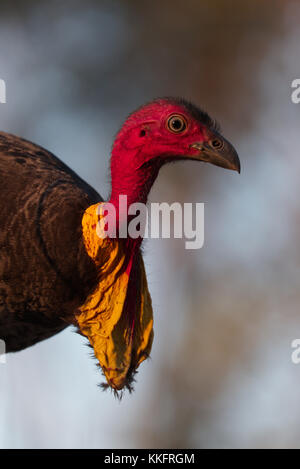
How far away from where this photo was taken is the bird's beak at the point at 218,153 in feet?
8.38

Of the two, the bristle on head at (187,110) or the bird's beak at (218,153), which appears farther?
the bristle on head at (187,110)

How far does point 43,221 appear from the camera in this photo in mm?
2695

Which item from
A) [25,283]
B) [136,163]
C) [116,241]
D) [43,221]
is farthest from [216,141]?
[25,283]

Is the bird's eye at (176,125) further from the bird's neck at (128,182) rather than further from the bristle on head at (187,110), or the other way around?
the bird's neck at (128,182)

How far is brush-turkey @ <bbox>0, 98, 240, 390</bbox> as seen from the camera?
2666mm

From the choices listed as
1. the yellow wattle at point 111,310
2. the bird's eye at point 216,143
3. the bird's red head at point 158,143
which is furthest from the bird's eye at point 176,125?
the yellow wattle at point 111,310

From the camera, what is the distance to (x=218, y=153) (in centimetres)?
259

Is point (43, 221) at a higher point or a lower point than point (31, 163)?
lower

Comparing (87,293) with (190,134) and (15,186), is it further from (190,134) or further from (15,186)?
(190,134)

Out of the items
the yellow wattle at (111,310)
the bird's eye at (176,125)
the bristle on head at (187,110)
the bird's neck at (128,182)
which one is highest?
the bristle on head at (187,110)

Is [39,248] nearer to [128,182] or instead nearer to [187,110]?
[128,182]

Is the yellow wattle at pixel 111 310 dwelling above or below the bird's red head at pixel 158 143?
below

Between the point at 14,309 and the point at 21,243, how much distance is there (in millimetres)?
342

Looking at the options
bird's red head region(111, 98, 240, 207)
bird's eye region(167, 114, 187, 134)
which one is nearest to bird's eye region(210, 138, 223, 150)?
bird's red head region(111, 98, 240, 207)
